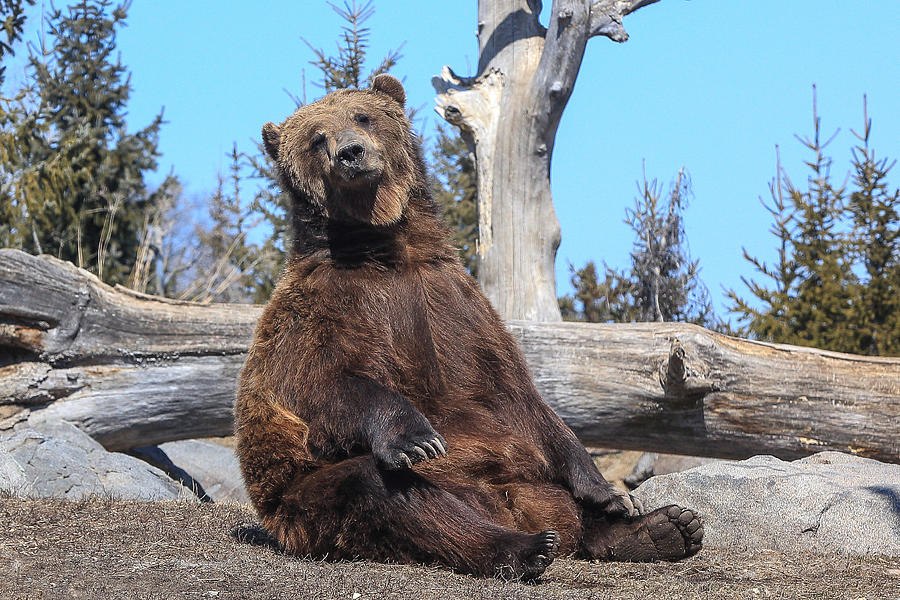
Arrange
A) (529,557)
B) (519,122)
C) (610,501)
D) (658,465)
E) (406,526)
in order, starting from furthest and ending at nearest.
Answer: (658,465) → (519,122) → (610,501) → (406,526) → (529,557)

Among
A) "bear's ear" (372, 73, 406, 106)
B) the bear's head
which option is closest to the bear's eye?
the bear's head

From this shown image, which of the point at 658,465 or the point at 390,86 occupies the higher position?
the point at 390,86

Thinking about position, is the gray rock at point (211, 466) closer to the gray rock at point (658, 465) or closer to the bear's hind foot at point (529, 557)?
the gray rock at point (658, 465)

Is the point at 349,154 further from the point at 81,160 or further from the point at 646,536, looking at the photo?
the point at 81,160

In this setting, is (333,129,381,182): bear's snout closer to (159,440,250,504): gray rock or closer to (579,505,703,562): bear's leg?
(579,505,703,562): bear's leg

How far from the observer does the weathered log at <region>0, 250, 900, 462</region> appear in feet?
28.1

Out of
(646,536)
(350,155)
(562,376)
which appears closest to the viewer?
(646,536)

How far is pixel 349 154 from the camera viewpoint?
5.00 meters

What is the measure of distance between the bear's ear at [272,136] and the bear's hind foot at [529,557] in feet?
9.19

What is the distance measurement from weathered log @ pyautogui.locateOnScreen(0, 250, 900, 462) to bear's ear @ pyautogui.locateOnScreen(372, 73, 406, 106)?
3.54 m

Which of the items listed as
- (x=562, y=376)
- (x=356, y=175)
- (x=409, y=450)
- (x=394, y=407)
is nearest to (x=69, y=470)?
(x=356, y=175)

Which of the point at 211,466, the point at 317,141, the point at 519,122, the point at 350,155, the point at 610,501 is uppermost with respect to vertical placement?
the point at 519,122

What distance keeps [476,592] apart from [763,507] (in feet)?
9.68

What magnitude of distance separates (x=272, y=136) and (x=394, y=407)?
7.11 feet
